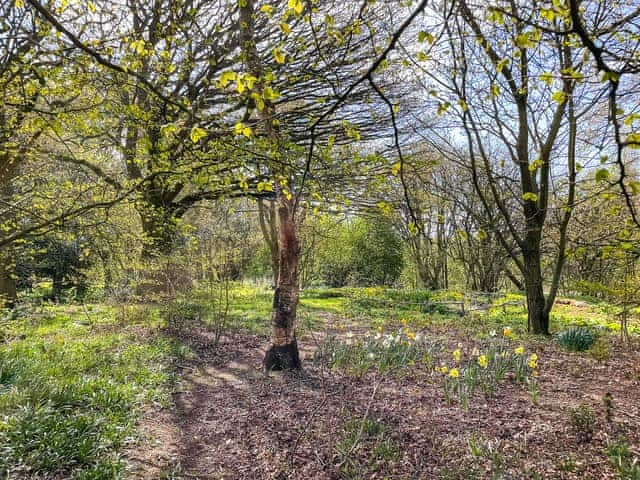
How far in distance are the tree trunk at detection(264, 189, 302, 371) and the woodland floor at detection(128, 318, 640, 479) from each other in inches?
8.6

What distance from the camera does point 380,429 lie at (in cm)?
315

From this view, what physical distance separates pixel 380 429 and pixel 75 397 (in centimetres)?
283

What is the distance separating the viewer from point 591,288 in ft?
14.4

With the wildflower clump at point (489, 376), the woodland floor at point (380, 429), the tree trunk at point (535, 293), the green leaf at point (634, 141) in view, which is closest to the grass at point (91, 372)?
the woodland floor at point (380, 429)

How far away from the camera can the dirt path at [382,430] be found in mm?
2701

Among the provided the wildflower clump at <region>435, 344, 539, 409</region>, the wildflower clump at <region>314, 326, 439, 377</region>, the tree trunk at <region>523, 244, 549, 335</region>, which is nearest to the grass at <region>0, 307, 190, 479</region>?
the wildflower clump at <region>314, 326, 439, 377</region>

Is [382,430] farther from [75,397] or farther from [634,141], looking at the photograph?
[75,397]

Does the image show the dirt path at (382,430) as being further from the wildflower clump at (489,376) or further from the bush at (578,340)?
the bush at (578,340)

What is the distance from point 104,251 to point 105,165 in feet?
6.17

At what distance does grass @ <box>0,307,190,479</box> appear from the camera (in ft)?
8.95

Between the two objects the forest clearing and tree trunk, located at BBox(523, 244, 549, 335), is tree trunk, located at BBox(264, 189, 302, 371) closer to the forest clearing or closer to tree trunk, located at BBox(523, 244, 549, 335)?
the forest clearing

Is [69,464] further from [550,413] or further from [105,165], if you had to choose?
[105,165]

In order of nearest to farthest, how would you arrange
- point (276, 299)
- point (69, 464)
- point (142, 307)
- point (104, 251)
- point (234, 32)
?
1. point (69, 464)
2. point (276, 299)
3. point (234, 32)
4. point (142, 307)
5. point (104, 251)

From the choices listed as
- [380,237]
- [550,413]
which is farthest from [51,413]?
[380,237]
